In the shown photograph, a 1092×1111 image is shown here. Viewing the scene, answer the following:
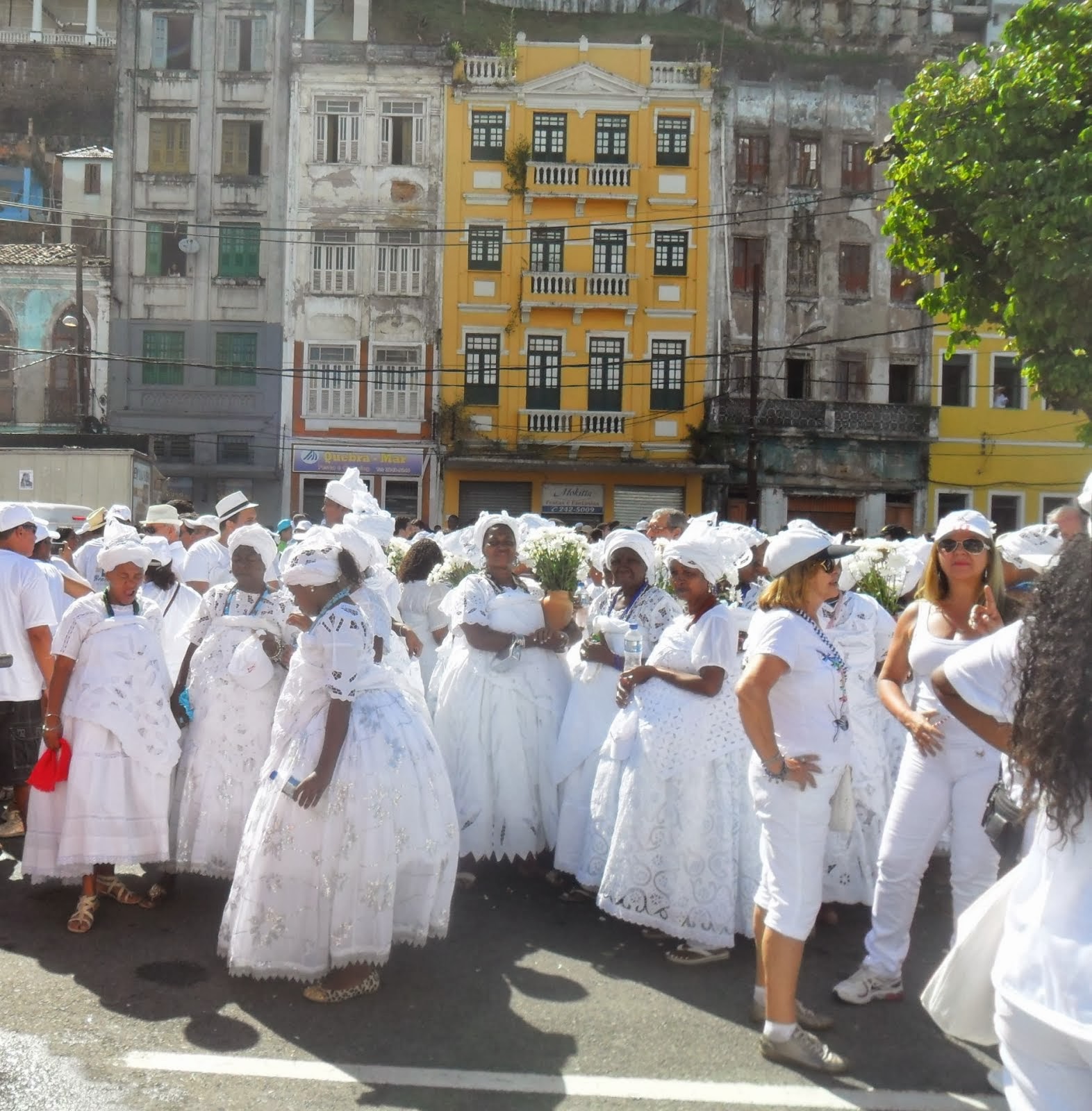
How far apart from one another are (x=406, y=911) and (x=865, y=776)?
8.73 feet

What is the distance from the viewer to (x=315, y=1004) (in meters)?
5.09

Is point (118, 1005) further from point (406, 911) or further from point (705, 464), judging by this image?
point (705, 464)

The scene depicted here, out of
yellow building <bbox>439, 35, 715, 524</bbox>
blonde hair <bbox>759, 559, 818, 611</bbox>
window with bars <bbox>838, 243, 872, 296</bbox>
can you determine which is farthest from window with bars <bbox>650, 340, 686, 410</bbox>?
blonde hair <bbox>759, 559, 818, 611</bbox>

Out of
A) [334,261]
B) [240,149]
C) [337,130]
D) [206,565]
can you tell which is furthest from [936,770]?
[240,149]

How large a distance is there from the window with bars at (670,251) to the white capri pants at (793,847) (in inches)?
1258

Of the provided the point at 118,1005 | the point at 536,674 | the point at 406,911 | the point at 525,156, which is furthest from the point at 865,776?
the point at 525,156

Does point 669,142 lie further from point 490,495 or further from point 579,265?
point 490,495

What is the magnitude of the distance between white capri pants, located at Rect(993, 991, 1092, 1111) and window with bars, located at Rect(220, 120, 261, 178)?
36.0 meters

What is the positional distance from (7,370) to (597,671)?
33.5 metres

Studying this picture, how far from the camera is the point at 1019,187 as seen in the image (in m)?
13.9

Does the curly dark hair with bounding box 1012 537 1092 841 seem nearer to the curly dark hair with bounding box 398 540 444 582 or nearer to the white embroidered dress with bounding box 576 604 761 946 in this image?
the white embroidered dress with bounding box 576 604 761 946

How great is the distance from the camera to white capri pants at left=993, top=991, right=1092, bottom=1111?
246cm

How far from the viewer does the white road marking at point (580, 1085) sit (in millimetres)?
4320

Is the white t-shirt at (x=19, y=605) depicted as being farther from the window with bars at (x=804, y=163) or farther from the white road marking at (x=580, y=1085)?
the window with bars at (x=804, y=163)
